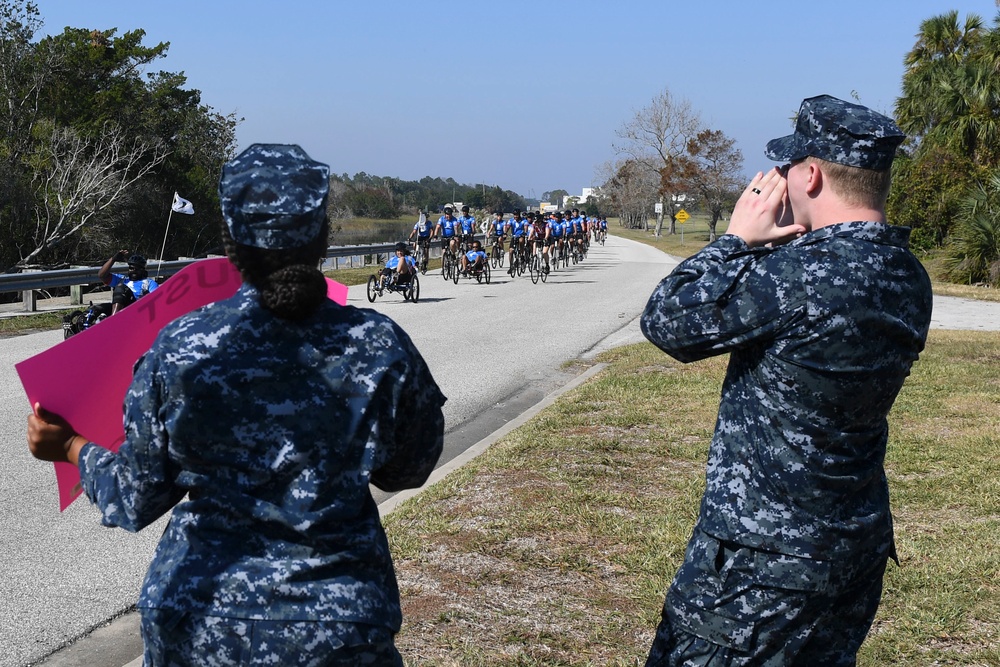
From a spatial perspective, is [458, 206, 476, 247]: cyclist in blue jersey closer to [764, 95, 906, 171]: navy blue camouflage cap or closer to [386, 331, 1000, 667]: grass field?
[386, 331, 1000, 667]: grass field

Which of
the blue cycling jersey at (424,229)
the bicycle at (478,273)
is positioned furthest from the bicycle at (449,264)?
the blue cycling jersey at (424,229)

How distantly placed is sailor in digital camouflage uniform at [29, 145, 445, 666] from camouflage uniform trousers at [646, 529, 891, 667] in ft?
2.67

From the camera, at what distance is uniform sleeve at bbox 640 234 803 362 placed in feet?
8.36

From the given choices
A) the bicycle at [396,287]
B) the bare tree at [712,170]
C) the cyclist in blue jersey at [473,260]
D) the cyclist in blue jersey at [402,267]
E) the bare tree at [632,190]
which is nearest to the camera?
the cyclist in blue jersey at [402,267]

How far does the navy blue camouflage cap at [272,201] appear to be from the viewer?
7.06 feet

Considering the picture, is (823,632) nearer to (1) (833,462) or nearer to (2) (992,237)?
(1) (833,462)

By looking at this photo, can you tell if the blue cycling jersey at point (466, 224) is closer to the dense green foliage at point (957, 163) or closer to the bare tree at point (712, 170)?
the dense green foliage at point (957, 163)

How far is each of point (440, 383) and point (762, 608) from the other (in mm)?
9629

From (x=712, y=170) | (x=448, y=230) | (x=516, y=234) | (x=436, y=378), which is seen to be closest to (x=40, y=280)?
(x=436, y=378)

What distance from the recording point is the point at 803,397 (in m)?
2.56

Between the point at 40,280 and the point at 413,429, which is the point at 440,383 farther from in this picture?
the point at 413,429

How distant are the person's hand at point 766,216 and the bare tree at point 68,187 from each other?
3287cm

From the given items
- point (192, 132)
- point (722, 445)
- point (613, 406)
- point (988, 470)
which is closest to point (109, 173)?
point (192, 132)

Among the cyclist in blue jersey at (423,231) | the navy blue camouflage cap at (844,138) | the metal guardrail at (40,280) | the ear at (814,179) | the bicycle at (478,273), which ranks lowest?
the bicycle at (478,273)
